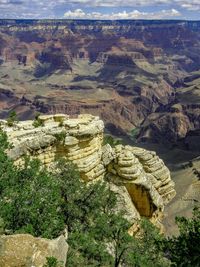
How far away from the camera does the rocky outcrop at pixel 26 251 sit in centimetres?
2205

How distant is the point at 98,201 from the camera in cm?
3791

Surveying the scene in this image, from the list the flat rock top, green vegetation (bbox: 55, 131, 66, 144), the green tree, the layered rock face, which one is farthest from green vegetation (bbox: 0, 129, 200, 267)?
the flat rock top

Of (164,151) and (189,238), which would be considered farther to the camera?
(164,151)

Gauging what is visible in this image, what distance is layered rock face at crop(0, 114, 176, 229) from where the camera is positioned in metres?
45.8

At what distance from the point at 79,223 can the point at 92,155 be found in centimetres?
1322

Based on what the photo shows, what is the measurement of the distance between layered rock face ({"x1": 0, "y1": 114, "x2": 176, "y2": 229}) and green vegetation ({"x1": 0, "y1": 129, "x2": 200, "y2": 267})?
25.4ft

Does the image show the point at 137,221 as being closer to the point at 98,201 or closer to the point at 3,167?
the point at 98,201

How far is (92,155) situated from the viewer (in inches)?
1929

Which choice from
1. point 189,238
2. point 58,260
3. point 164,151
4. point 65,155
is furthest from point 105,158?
point 164,151

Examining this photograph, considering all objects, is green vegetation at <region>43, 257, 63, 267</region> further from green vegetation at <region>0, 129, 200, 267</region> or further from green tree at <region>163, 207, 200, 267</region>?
green tree at <region>163, 207, 200, 267</region>

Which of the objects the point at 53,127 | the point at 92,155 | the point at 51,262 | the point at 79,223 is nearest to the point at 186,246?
the point at 51,262

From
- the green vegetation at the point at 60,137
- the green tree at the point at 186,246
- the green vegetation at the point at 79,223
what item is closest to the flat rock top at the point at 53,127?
the green vegetation at the point at 60,137

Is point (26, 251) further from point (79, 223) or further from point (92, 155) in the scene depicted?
point (92, 155)

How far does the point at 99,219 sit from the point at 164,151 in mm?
132377
